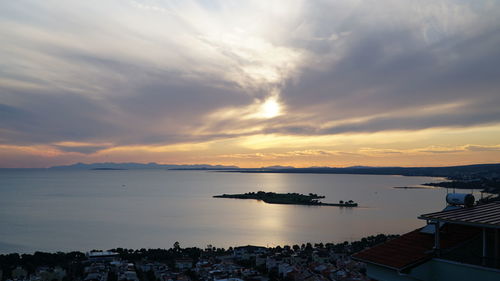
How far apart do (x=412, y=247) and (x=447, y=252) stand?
0.18m

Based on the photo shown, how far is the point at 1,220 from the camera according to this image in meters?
29.6

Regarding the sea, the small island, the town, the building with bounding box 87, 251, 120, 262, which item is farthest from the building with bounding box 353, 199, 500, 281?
the small island

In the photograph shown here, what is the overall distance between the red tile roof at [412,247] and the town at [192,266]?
979 cm

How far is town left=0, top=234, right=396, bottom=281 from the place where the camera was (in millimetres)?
11906

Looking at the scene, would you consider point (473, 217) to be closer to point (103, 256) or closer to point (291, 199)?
point (103, 256)

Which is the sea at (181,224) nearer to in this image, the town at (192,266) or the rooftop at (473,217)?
the town at (192,266)

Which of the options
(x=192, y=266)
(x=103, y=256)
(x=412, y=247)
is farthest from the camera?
(x=103, y=256)

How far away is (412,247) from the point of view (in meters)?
1.62

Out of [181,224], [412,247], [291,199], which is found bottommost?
[181,224]

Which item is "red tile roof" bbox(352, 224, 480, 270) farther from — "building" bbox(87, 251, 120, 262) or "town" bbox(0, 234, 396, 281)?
"building" bbox(87, 251, 120, 262)

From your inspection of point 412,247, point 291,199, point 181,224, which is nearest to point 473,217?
point 412,247

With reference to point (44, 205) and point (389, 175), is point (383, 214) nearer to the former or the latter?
point (44, 205)

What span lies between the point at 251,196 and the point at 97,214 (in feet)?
74.2

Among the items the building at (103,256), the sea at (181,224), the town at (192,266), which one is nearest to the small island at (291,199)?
the sea at (181,224)
